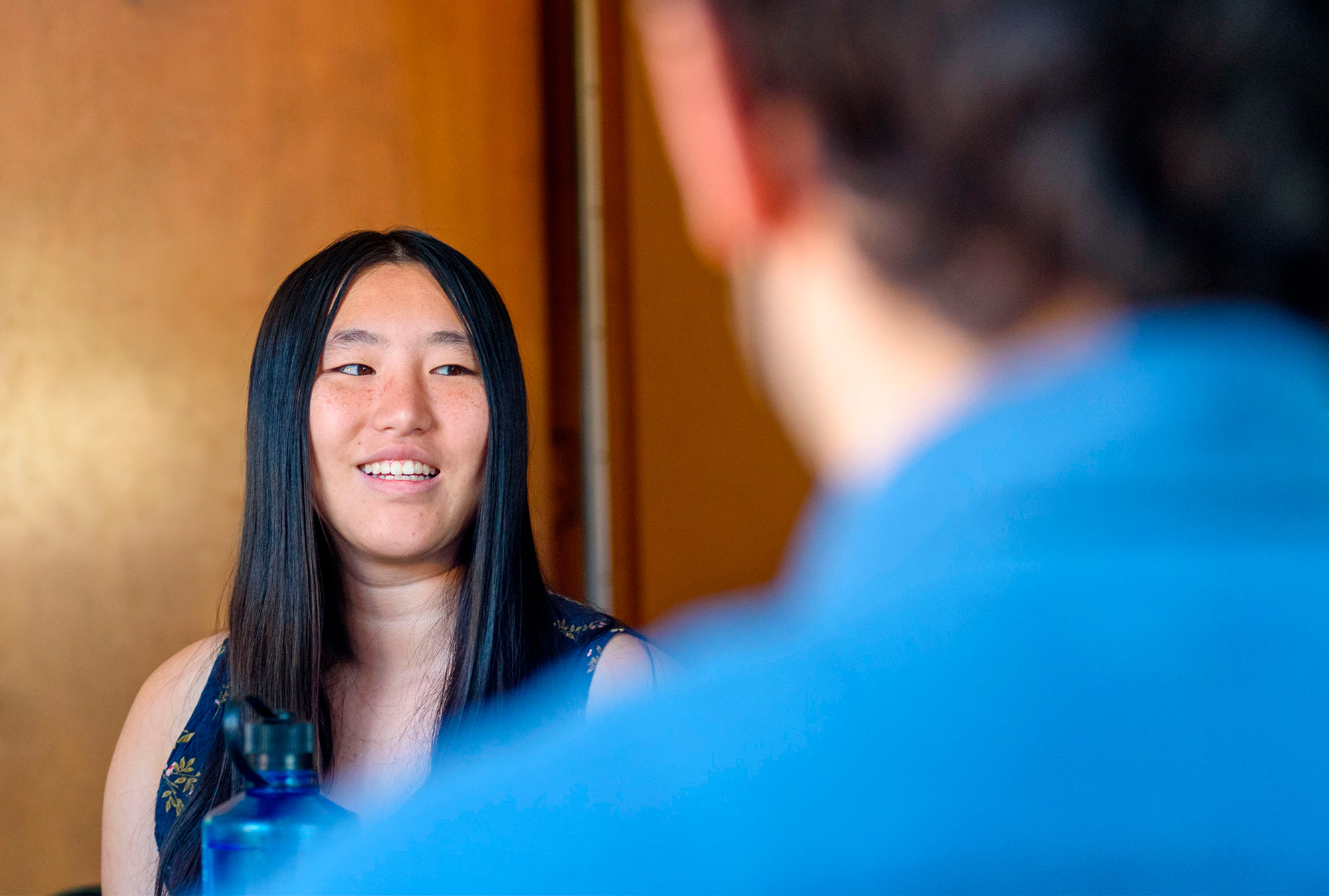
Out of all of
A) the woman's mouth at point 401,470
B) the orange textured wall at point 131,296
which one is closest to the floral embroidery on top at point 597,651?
the woman's mouth at point 401,470

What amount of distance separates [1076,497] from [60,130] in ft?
9.90

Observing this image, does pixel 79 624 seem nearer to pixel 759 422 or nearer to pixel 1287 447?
pixel 759 422

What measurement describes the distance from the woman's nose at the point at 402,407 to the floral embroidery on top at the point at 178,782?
0.47 meters

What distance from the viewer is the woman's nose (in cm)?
150

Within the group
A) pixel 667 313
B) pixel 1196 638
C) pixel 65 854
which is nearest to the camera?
pixel 1196 638

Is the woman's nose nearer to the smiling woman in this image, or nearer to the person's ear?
the smiling woman

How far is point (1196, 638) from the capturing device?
261mm

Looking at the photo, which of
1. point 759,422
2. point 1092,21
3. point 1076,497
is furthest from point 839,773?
point 759,422

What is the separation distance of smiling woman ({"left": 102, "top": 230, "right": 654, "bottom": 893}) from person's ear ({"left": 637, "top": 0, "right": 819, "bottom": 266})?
46.8 inches

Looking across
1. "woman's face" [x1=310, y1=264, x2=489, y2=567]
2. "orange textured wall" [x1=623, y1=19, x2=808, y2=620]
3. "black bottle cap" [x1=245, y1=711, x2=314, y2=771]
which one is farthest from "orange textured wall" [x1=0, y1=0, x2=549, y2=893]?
"black bottle cap" [x1=245, y1=711, x2=314, y2=771]

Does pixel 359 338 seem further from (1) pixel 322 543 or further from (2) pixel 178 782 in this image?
(2) pixel 178 782

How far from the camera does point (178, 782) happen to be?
4.87 ft

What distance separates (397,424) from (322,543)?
201 mm

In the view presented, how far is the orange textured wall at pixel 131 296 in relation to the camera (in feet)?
9.07
